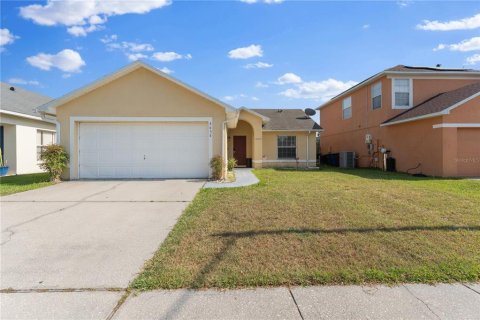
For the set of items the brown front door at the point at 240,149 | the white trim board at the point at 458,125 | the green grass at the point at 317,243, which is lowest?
the green grass at the point at 317,243

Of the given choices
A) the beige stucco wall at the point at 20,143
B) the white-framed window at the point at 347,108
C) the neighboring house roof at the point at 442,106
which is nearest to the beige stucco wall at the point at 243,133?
the white-framed window at the point at 347,108

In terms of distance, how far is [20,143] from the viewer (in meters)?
14.4

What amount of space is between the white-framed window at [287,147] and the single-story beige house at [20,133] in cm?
1314

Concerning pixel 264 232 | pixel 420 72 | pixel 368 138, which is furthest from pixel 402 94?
pixel 264 232

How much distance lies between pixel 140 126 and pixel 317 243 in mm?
9656

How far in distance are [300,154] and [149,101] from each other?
36.6ft

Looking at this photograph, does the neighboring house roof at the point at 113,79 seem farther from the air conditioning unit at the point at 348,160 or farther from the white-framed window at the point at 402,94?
the air conditioning unit at the point at 348,160

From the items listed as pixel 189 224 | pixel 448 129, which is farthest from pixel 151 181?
pixel 448 129

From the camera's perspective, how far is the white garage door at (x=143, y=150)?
1190 cm

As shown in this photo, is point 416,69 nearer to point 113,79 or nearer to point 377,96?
point 377,96

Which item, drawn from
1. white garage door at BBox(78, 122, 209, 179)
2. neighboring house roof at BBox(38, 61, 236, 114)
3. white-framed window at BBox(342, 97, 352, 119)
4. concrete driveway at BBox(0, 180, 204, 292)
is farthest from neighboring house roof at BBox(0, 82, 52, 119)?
white-framed window at BBox(342, 97, 352, 119)

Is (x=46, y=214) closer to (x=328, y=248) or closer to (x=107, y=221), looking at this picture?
(x=107, y=221)

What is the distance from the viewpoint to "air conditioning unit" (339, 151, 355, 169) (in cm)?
1941

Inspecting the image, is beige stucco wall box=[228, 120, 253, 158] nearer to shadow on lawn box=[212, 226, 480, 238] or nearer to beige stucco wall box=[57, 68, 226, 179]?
beige stucco wall box=[57, 68, 226, 179]
